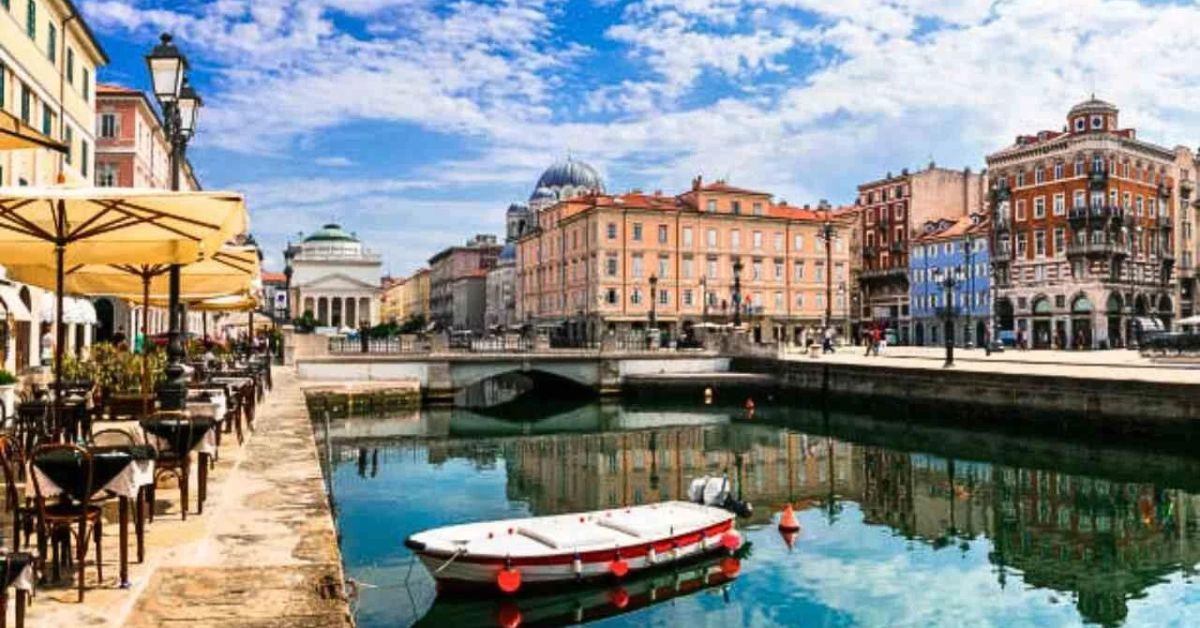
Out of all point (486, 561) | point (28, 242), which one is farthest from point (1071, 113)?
point (28, 242)

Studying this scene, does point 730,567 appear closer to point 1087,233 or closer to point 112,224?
point 112,224

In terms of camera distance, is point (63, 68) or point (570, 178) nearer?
point (63, 68)

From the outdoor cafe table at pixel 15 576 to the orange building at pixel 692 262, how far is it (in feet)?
233

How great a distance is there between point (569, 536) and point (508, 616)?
6.02ft

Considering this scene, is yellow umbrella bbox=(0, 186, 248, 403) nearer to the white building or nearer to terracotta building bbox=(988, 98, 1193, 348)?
terracotta building bbox=(988, 98, 1193, 348)

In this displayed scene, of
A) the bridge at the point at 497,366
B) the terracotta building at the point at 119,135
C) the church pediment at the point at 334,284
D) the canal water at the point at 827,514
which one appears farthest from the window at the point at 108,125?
the church pediment at the point at 334,284

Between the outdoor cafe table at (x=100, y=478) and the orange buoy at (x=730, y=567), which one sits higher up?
the outdoor cafe table at (x=100, y=478)

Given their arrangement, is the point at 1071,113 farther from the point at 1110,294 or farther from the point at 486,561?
the point at 486,561

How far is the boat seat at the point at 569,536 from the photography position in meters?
14.2

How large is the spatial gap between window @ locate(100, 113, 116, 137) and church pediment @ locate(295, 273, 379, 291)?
75548 millimetres

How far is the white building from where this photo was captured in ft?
414

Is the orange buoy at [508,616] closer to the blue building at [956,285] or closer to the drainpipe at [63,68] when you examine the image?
the drainpipe at [63,68]

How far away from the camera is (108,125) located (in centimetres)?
5081

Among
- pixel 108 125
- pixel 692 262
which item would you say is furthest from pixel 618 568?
pixel 692 262
